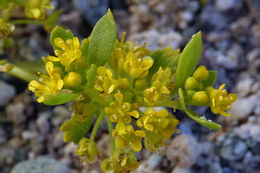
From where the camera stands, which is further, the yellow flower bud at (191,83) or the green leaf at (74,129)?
the green leaf at (74,129)

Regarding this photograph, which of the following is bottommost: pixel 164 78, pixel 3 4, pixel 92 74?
pixel 164 78

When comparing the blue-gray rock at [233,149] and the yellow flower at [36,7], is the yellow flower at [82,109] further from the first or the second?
the blue-gray rock at [233,149]

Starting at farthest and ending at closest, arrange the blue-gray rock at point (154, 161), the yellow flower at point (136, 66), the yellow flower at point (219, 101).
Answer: the blue-gray rock at point (154, 161)
the yellow flower at point (136, 66)
the yellow flower at point (219, 101)

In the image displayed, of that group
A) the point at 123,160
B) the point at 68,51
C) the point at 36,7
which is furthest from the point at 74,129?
the point at 36,7

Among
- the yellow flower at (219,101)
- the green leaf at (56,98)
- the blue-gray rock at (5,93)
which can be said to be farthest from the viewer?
the blue-gray rock at (5,93)

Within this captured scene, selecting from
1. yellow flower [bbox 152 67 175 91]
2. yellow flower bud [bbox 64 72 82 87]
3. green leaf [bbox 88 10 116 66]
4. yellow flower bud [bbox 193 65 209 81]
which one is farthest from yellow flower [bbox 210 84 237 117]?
yellow flower bud [bbox 64 72 82 87]

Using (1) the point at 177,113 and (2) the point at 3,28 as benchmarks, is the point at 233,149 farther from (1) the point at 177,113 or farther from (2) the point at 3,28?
(2) the point at 3,28

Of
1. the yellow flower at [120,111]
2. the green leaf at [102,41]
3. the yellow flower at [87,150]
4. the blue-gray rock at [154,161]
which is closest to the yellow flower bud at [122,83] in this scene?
the yellow flower at [120,111]
